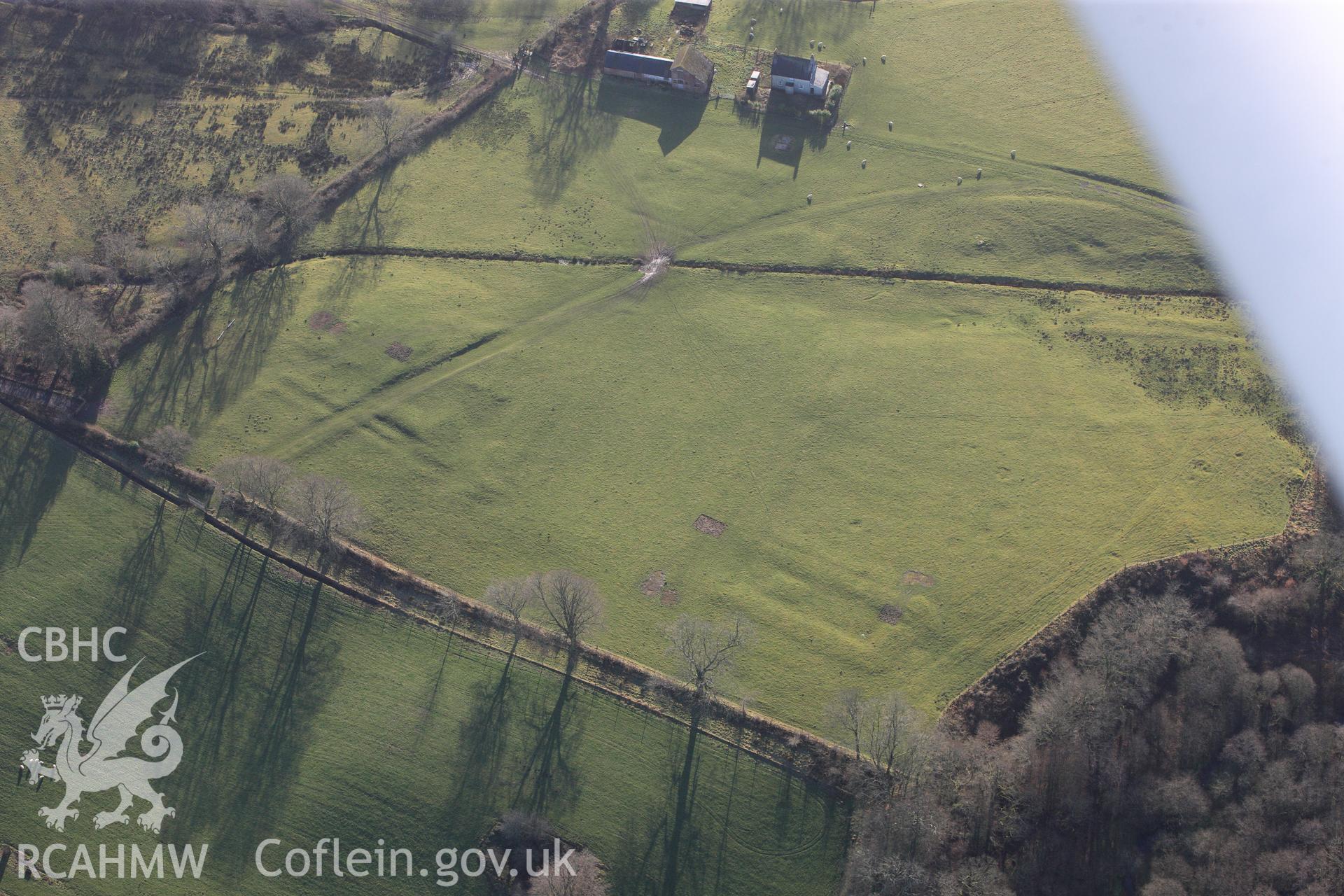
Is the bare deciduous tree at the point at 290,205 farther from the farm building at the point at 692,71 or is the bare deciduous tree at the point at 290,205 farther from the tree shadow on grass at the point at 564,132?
the farm building at the point at 692,71

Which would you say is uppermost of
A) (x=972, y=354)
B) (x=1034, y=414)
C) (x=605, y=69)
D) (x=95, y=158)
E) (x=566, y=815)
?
(x=605, y=69)

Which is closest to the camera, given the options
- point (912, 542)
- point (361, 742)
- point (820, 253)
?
point (361, 742)

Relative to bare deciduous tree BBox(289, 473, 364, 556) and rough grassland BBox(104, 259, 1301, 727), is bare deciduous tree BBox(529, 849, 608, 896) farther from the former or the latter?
bare deciduous tree BBox(289, 473, 364, 556)

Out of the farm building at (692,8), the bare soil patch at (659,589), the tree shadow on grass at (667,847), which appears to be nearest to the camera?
the tree shadow on grass at (667,847)

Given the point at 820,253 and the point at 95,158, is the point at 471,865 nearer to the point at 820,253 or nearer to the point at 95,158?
the point at 820,253

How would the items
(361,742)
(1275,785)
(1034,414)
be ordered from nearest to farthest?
(1275,785)
(361,742)
(1034,414)

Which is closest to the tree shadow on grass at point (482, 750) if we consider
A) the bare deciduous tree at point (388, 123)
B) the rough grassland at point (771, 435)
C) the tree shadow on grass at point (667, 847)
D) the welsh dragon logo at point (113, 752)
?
the rough grassland at point (771, 435)

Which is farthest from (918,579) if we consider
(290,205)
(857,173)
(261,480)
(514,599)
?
(290,205)

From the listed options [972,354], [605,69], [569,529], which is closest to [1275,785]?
[972,354]
